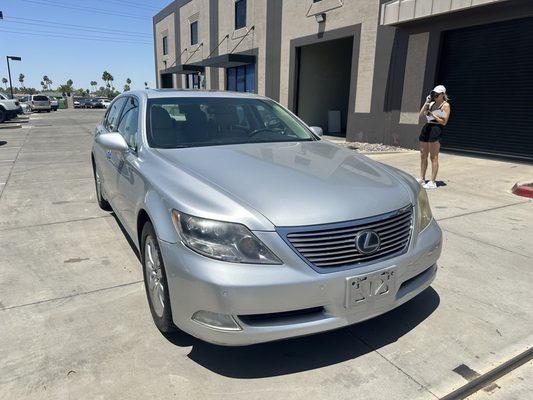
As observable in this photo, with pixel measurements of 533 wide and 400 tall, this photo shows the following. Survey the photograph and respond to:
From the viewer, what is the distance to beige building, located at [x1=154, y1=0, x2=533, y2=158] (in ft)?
31.9

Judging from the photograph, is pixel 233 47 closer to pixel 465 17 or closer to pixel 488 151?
pixel 465 17

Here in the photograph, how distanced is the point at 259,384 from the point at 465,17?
10.8 m

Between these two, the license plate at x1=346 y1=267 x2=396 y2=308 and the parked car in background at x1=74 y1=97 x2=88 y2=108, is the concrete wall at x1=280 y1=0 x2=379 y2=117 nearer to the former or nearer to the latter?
the license plate at x1=346 y1=267 x2=396 y2=308

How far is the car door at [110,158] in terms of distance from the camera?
4066 mm

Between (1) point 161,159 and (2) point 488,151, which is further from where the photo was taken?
(2) point 488,151

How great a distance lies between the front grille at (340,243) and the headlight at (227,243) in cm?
17

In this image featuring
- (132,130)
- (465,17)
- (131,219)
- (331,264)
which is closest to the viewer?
(331,264)

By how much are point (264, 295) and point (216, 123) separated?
2045mm

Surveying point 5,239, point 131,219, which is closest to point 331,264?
point 131,219

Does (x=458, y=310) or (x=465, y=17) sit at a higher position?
(x=465, y=17)

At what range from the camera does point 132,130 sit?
3.74 meters

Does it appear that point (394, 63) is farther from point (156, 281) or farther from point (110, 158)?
point (156, 281)

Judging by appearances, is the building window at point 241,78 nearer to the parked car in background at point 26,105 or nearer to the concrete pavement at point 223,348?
the concrete pavement at point 223,348

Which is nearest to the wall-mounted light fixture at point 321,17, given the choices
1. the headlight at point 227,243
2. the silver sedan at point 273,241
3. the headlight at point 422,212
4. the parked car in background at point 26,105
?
the silver sedan at point 273,241
